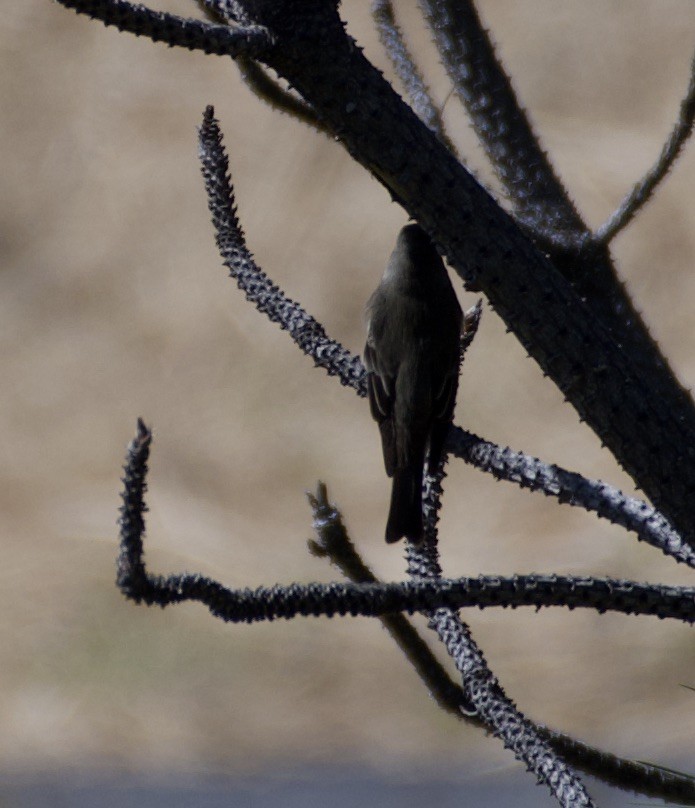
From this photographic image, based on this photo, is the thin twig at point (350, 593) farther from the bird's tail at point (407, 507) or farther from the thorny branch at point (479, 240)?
the bird's tail at point (407, 507)

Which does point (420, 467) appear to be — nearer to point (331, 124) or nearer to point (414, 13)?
point (331, 124)

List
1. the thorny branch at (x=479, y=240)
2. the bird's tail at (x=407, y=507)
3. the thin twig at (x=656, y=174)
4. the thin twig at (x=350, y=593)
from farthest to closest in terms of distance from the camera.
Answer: the thin twig at (x=656, y=174) → the bird's tail at (x=407, y=507) → the thorny branch at (x=479, y=240) → the thin twig at (x=350, y=593)

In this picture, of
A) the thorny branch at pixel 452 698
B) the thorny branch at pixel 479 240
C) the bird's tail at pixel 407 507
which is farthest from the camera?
the bird's tail at pixel 407 507

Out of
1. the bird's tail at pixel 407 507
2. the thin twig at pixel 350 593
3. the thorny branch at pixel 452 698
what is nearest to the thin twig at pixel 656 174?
the bird's tail at pixel 407 507

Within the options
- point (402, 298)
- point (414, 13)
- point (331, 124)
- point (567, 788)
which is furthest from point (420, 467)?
point (414, 13)

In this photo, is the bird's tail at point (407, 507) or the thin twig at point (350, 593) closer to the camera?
the thin twig at point (350, 593)

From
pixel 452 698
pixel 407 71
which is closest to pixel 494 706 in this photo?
pixel 452 698

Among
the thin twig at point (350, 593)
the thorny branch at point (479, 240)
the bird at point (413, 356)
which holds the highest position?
the bird at point (413, 356)

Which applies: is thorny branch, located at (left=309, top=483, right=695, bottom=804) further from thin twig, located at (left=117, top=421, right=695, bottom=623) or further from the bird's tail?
thin twig, located at (left=117, top=421, right=695, bottom=623)
